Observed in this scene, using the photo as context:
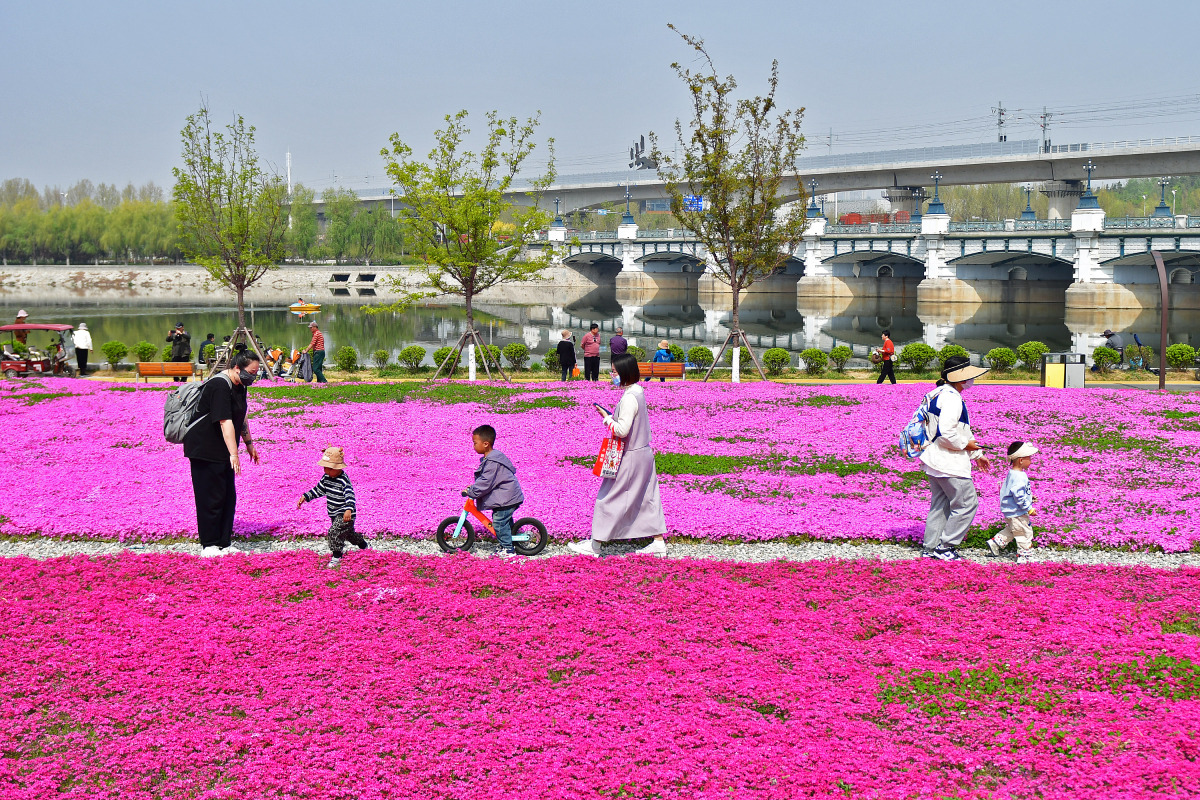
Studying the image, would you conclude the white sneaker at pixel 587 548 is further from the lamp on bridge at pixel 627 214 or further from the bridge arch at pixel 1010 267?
the lamp on bridge at pixel 627 214

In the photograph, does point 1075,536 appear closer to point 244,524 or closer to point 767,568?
point 767,568

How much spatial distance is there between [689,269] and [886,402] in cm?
8000

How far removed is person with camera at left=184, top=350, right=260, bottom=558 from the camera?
385 inches

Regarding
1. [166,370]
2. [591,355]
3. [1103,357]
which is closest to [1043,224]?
[1103,357]

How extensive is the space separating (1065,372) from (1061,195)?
6588 cm

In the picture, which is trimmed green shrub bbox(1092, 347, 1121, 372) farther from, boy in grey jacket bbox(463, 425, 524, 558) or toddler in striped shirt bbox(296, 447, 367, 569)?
toddler in striped shirt bbox(296, 447, 367, 569)

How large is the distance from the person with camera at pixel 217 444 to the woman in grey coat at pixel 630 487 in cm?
378

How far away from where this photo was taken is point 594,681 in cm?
705

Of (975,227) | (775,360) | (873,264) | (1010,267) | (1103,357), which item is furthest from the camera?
(873,264)

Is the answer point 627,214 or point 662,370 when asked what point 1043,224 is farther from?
point 662,370

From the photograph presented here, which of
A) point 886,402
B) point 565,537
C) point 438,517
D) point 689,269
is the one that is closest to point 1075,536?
point 565,537

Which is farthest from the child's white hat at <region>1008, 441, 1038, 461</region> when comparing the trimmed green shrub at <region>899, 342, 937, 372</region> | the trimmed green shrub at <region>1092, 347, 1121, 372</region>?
the trimmed green shrub at <region>899, 342, 937, 372</region>

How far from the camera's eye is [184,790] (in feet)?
18.7

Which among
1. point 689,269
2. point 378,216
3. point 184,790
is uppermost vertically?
point 378,216
